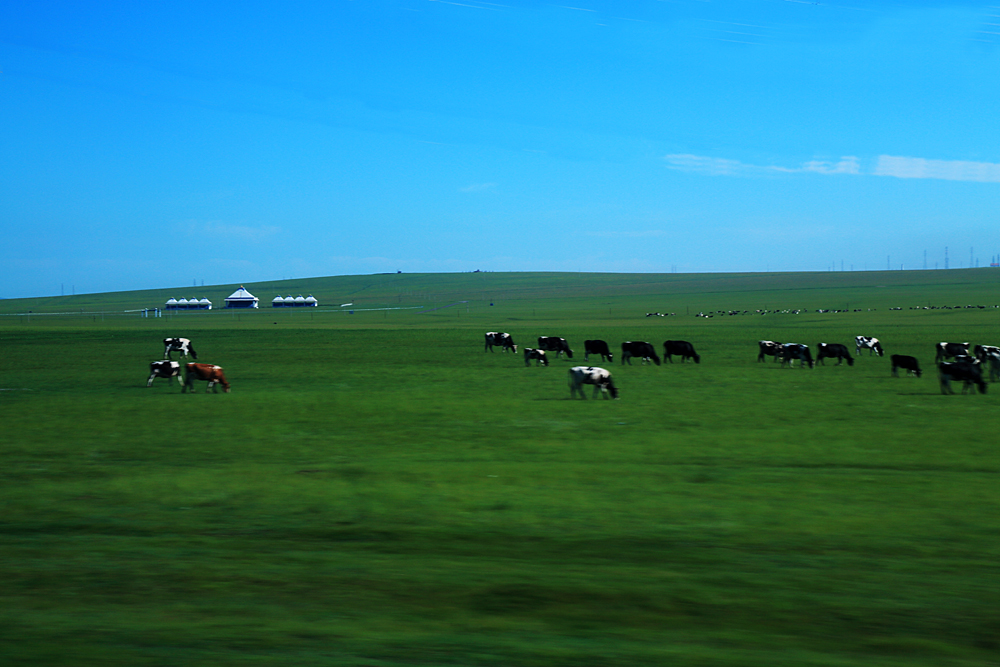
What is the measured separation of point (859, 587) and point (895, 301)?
152m

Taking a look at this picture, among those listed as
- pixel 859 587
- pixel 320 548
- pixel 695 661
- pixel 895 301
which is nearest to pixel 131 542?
pixel 320 548

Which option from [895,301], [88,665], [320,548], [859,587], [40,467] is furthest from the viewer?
[895,301]

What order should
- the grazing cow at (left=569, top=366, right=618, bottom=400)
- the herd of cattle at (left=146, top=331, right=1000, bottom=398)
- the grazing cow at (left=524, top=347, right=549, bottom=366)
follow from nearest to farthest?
the grazing cow at (left=569, top=366, right=618, bottom=400) < the herd of cattle at (left=146, top=331, right=1000, bottom=398) < the grazing cow at (left=524, top=347, right=549, bottom=366)

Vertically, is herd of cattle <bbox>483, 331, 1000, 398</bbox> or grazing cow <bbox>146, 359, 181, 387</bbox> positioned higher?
grazing cow <bbox>146, 359, 181, 387</bbox>

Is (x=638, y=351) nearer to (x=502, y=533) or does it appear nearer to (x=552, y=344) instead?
(x=552, y=344)

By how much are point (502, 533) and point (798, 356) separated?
28095 mm

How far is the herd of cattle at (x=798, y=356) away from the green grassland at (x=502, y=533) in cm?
201

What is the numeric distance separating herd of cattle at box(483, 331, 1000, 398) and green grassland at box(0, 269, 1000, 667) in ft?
6.59

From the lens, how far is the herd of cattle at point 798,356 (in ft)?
75.6

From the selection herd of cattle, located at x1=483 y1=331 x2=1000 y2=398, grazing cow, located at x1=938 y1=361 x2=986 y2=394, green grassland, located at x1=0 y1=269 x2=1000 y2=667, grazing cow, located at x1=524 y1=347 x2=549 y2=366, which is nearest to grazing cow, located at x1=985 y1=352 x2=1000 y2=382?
herd of cattle, located at x1=483 y1=331 x2=1000 y2=398

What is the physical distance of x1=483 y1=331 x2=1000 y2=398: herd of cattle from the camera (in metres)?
23.0

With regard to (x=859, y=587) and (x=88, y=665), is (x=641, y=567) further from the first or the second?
(x=88, y=665)

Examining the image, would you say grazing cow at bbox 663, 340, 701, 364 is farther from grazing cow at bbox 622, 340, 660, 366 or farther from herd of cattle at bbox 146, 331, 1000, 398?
grazing cow at bbox 622, 340, 660, 366

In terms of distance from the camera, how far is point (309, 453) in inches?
565
